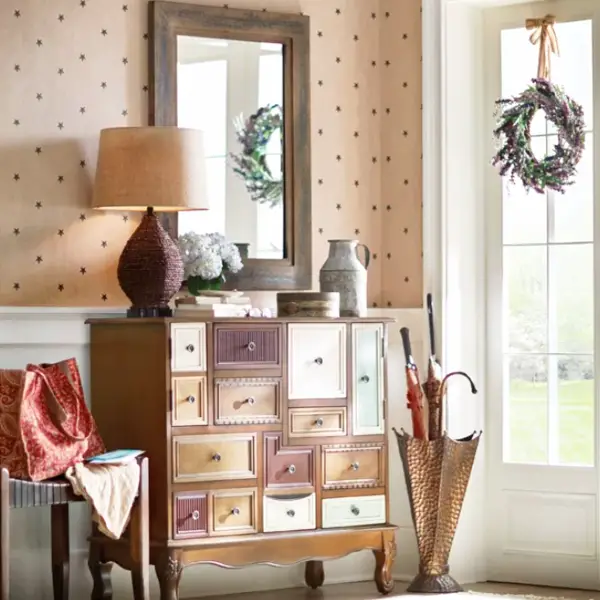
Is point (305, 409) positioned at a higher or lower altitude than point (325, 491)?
higher

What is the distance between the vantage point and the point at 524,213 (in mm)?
4758

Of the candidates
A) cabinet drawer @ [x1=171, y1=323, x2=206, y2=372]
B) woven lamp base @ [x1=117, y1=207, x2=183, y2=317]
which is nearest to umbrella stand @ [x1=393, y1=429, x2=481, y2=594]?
cabinet drawer @ [x1=171, y1=323, x2=206, y2=372]

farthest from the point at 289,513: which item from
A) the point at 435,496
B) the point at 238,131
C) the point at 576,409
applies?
the point at 238,131

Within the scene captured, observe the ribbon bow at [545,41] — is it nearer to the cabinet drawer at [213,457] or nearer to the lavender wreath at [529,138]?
the lavender wreath at [529,138]

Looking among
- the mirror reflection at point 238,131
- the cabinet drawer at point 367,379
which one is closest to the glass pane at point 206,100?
the mirror reflection at point 238,131

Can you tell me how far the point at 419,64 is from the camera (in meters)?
4.78

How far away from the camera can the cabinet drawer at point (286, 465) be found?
398cm

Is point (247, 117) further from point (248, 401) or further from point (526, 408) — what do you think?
point (526, 408)

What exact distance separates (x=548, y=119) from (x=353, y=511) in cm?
165

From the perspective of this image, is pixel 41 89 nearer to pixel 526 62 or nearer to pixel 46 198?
pixel 46 198

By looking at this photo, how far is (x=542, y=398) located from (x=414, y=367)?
61 centimetres

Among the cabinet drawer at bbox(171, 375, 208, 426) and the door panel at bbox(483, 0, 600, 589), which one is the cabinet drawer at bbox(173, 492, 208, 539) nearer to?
the cabinet drawer at bbox(171, 375, 208, 426)

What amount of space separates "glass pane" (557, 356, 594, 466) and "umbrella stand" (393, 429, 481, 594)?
Answer: 18.8 inches

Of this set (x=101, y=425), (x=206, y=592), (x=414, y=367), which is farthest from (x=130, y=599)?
(x=414, y=367)
